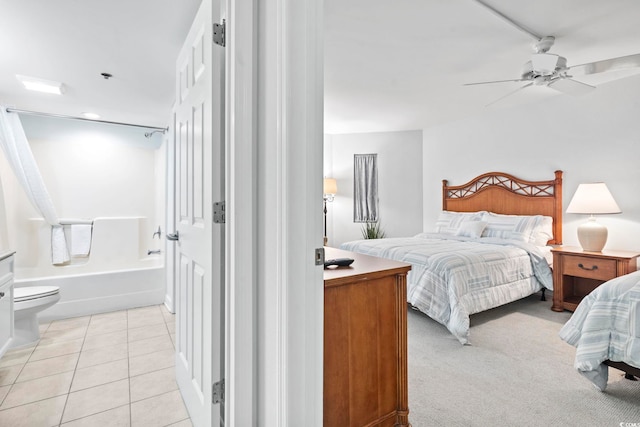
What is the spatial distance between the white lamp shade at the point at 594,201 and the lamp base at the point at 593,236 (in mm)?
155

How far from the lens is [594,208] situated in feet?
10.3

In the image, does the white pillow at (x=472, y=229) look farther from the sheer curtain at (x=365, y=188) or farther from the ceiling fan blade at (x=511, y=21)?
the ceiling fan blade at (x=511, y=21)

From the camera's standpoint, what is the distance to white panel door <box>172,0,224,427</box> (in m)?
1.28

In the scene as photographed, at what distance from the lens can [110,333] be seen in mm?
2775

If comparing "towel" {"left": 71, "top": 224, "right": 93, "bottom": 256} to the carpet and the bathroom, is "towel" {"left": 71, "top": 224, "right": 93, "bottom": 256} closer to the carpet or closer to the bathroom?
the bathroom

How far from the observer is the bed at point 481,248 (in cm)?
268

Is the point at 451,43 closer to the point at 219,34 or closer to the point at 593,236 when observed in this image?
the point at 219,34

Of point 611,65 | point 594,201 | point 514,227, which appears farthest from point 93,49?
point 594,201

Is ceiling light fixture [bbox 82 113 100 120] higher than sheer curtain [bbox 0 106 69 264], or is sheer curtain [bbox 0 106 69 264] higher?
ceiling light fixture [bbox 82 113 100 120]

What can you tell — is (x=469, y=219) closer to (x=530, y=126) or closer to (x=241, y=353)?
(x=530, y=126)

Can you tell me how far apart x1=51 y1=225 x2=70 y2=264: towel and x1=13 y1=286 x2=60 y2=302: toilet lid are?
2.32 feet

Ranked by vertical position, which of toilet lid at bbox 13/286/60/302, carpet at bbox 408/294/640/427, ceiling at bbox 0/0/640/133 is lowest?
carpet at bbox 408/294/640/427

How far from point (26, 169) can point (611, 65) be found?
5.08 m

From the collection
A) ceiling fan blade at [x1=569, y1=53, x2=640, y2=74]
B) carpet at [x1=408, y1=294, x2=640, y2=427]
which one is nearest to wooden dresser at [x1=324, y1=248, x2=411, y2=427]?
carpet at [x1=408, y1=294, x2=640, y2=427]
